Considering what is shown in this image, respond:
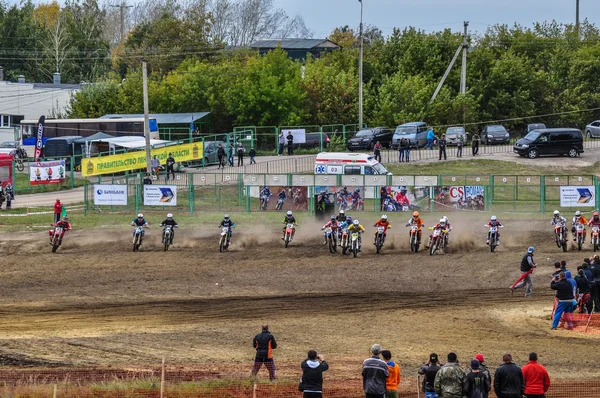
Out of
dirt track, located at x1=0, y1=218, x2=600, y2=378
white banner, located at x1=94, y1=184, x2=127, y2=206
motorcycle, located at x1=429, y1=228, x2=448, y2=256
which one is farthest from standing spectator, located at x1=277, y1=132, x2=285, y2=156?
motorcycle, located at x1=429, y1=228, x2=448, y2=256

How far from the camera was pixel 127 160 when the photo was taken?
53375 millimetres

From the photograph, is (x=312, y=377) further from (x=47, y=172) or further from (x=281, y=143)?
(x=281, y=143)

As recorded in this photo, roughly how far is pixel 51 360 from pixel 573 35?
72078 millimetres

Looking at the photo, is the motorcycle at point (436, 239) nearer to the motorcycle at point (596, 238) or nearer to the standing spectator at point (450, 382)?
the motorcycle at point (596, 238)

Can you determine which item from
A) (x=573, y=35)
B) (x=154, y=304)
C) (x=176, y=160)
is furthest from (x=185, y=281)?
(x=573, y=35)

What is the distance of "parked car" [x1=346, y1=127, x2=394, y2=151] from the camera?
60.2 meters

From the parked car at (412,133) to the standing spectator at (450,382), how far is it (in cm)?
4609

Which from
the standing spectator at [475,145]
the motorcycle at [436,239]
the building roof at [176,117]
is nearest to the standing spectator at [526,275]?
the motorcycle at [436,239]

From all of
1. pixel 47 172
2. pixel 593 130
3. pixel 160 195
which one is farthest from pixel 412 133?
pixel 160 195

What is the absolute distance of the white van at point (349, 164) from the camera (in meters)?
46.7

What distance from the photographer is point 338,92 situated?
68.8 metres

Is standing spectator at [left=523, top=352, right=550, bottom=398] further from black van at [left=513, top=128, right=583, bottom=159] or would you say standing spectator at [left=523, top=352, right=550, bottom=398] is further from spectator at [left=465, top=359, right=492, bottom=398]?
black van at [left=513, top=128, right=583, bottom=159]

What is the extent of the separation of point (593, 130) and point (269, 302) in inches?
1909

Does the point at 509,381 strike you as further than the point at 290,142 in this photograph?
No
